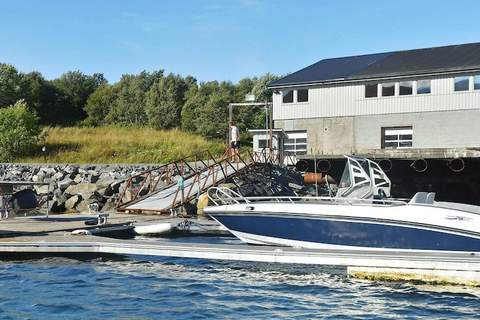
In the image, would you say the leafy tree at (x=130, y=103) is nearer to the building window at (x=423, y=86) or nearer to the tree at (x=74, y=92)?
the tree at (x=74, y=92)

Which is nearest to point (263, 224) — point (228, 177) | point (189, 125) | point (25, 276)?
point (25, 276)

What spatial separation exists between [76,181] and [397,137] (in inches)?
696

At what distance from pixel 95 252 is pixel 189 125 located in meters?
52.3

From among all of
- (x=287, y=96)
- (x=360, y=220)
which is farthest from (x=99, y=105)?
(x=360, y=220)

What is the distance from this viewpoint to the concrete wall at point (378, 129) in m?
31.5

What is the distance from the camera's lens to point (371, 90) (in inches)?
1355

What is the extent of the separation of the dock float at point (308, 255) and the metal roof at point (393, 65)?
68.6 ft

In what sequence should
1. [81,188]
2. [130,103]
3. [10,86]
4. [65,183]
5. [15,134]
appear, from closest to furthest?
[81,188]
[65,183]
[15,134]
[10,86]
[130,103]

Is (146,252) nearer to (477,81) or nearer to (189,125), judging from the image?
(477,81)

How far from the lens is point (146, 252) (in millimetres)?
Result: 14938

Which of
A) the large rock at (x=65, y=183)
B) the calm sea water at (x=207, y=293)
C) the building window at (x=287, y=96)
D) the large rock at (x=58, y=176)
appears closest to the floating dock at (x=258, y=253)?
the calm sea water at (x=207, y=293)

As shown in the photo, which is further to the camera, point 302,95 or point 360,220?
point 302,95

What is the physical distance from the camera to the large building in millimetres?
31625

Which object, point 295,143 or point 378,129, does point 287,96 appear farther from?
point 378,129
